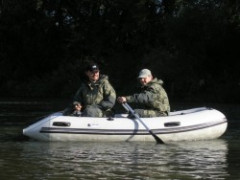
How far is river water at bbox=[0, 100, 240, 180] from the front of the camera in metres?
9.87

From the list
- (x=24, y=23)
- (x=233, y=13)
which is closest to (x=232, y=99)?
(x=233, y=13)

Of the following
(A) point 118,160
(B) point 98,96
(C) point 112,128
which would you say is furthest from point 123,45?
(A) point 118,160

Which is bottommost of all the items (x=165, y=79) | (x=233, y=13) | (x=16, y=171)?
(x=16, y=171)

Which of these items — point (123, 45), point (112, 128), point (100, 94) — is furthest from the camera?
point (123, 45)

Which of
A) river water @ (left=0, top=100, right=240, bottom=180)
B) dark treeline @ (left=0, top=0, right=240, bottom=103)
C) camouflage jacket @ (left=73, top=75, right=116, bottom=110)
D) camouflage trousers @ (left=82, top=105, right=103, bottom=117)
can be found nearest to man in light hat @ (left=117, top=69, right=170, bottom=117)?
camouflage jacket @ (left=73, top=75, right=116, bottom=110)

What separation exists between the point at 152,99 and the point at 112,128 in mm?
1054

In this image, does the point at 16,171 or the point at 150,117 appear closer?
the point at 16,171

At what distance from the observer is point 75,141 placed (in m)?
14.0

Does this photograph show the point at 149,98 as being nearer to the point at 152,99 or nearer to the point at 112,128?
the point at 152,99

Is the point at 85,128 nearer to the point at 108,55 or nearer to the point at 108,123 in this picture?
the point at 108,123

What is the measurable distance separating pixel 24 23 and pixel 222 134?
33.5 metres

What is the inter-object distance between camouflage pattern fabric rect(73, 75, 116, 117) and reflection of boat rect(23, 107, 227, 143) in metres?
0.36

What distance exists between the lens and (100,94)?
Result: 14328 millimetres

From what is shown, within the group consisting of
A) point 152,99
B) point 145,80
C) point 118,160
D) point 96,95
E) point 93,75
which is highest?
point 93,75
